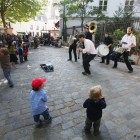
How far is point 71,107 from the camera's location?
4891 millimetres

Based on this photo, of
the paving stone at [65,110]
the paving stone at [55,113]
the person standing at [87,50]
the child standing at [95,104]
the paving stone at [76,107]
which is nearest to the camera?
the child standing at [95,104]

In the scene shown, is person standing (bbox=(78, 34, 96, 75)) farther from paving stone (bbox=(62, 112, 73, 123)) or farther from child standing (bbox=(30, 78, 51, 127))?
child standing (bbox=(30, 78, 51, 127))

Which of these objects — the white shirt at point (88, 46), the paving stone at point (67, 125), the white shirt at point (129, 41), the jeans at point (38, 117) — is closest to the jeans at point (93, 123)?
the paving stone at point (67, 125)

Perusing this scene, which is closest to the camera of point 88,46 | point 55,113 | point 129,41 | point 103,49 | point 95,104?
point 95,104

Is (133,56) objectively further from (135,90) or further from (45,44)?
(45,44)

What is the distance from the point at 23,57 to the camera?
39.9 ft

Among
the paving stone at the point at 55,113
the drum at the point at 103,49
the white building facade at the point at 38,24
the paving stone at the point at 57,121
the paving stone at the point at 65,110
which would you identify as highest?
the white building facade at the point at 38,24

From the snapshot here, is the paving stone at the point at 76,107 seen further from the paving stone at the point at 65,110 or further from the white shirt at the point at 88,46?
the white shirt at the point at 88,46

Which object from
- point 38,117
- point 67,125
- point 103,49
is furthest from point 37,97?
point 103,49

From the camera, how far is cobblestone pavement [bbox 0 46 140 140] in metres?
3.80

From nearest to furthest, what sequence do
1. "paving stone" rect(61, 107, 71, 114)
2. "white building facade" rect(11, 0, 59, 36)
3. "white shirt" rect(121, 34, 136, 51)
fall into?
"paving stone" rect(61, 107, 71, 114)
"white shirt" rect(121, 34, 136, 51)
"white building facade" rect(11, 0, 59, 36)

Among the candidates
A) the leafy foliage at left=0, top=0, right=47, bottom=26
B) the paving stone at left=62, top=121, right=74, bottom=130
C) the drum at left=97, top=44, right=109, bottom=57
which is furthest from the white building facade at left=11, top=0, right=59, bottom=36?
the paving stone at left=62, top=121, right=74, bottom=130

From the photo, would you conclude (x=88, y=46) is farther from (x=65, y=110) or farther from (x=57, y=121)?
(x=57, y=121)

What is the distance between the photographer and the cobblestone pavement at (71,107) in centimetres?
380
